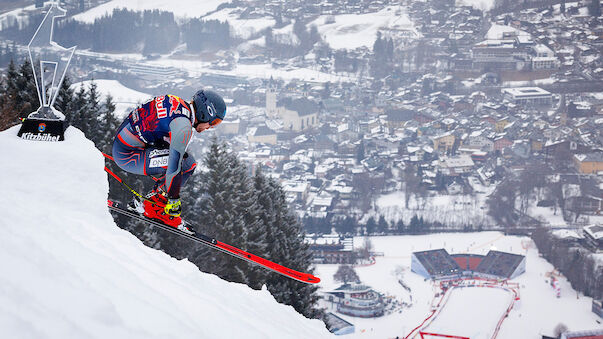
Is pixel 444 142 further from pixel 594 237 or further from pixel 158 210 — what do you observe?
pixel 158 210

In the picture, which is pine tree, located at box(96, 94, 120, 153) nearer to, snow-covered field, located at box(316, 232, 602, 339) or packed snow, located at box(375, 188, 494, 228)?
snow-covered field, located at box(316, 232, 602, 339)

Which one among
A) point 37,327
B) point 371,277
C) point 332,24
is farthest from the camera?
point 332,24

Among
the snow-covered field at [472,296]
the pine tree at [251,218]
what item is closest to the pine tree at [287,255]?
the pine tree at [251,218]

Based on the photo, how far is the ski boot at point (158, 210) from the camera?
3062 mm

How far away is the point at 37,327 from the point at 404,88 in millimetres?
66435

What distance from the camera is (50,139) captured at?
291 centimetres

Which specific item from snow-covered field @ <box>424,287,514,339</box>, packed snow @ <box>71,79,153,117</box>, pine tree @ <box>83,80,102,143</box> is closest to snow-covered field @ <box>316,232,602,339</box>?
snow-covered field @ <box>424,287,514,339</box>

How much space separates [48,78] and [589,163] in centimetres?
5118

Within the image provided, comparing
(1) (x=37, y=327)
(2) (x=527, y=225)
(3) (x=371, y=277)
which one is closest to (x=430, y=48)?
(2) (x=527, y=225)

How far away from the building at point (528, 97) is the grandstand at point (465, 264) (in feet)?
105

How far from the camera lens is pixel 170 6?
288 ft

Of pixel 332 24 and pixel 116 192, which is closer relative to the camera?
pixel 116 192

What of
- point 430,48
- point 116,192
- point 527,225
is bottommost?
point 527,225

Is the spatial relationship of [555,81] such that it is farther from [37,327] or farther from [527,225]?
[37,327]
